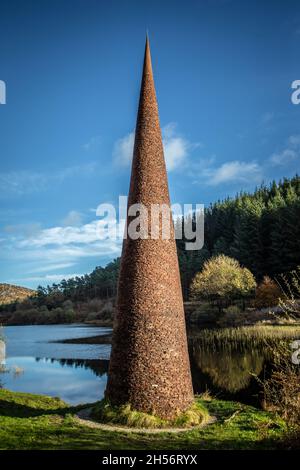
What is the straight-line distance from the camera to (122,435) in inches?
389

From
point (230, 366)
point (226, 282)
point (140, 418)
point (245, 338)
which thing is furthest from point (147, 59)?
point (226, 282)

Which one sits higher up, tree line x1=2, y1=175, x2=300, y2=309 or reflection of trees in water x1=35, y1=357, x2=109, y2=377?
tree line x1=2, y1=175, x2=300, y2=309

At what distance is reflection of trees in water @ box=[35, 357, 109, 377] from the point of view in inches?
1099

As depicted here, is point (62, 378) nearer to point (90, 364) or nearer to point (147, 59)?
point (90, 364)

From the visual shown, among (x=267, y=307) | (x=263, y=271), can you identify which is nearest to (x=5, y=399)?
(x=267, y=307)

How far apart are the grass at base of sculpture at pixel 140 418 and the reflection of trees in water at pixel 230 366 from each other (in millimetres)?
9505

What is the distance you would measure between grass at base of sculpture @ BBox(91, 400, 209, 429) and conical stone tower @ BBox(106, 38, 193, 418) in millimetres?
163

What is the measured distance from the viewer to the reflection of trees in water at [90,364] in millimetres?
27922

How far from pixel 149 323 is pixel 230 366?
654 inches

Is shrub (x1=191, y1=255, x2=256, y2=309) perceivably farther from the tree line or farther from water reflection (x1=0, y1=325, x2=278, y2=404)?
water reflection (x1=0, y1=325, x2=278, y2=404)

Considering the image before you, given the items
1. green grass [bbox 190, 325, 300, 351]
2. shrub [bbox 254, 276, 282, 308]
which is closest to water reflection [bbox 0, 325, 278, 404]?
green grass [bbox 190, 325, 300, 351]

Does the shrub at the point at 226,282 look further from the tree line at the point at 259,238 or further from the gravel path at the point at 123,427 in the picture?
the gravel path at the point at 123,427

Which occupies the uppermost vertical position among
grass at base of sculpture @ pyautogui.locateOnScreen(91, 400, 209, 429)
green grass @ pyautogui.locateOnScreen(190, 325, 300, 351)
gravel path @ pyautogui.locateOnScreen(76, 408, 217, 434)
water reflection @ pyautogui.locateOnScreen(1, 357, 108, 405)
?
grass at base of sculpture @ pyautogui.locateOnScreen(91, 400, 209, 429)
